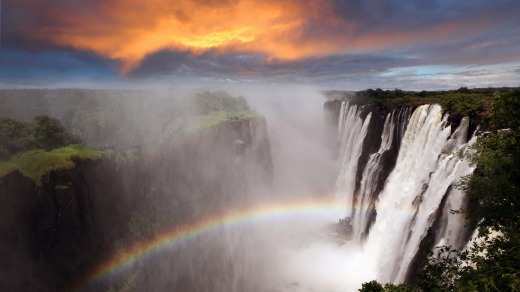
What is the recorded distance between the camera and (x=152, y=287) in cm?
2908

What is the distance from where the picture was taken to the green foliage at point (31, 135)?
74.5 ft

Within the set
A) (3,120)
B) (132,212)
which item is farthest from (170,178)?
(3,120)

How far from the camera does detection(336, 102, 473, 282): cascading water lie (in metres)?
17.9

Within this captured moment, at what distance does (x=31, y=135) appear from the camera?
2466cm

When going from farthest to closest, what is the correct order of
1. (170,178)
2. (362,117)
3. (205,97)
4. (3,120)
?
(205,97) → (362,117) → (170,178) → (3,120)

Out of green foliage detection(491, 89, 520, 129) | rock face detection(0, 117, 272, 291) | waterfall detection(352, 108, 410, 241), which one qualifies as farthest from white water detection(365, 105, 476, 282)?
rock face detection(0, 117, 272, 291)

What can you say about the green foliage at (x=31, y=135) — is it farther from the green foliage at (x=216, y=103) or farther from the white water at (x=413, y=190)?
the white water at (x=413, y=190)

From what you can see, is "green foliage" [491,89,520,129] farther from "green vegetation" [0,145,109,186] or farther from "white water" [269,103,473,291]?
"green vegetation" [0,145,109,186]

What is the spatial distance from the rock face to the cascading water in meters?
19.8

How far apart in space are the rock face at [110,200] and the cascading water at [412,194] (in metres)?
19.8

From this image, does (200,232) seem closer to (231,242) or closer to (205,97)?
(231,242)

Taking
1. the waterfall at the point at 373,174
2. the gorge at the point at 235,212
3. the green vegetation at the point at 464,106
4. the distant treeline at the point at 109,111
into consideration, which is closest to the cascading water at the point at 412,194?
the waterfall at the point at 373,174

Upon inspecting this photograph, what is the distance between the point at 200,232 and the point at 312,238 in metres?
15.4

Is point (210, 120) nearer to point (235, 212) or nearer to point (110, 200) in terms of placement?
point (235, 212)
